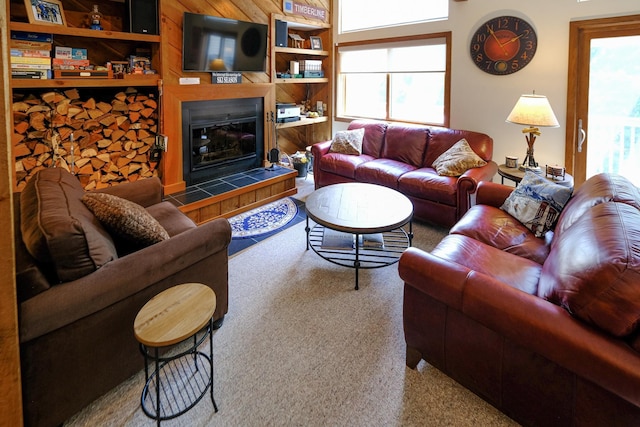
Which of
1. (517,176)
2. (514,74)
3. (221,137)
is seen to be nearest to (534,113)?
(517,176)

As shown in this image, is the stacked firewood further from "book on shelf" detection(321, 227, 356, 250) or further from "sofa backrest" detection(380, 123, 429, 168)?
"sofa backrest" detection(380, 123, 429, 168)

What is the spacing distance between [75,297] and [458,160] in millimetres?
3552

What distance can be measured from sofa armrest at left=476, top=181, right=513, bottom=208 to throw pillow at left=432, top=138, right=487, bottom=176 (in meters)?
0.80

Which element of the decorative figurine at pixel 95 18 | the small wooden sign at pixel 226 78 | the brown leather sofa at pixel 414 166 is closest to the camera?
the decorative figurine at pixel 95 18

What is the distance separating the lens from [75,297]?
1.48 m

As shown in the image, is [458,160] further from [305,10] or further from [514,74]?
[305,10]

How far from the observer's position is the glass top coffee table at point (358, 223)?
106 inches

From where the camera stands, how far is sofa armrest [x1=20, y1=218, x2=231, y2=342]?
1.40 m

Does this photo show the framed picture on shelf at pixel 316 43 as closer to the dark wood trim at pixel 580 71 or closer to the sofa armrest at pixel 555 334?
the dark wood trim at pixel 580 71

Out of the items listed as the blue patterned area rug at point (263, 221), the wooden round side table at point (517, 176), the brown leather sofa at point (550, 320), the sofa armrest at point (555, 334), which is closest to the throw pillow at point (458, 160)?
the wooden round side table at point (517, 176)

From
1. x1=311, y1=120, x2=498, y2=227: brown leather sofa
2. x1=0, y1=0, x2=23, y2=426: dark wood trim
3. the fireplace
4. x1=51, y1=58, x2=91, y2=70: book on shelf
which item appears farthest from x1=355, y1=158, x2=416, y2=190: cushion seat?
x1=0, y1=0, x2=23, y2=426: dark wood trim

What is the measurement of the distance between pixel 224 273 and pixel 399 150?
10.2 feet

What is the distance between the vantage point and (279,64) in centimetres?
560

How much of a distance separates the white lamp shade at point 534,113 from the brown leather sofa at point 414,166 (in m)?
0.57
